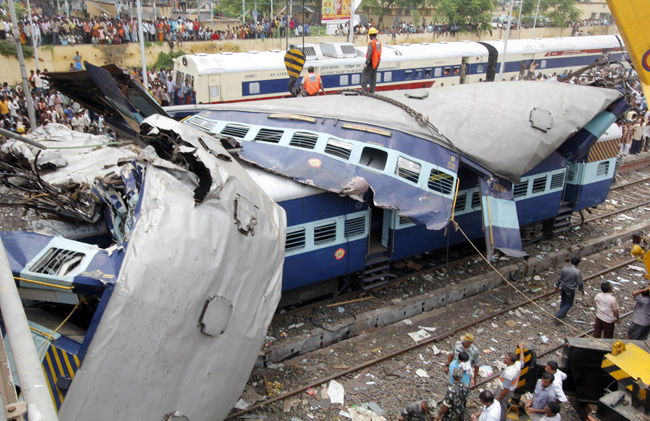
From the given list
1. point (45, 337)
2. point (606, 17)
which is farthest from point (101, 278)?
point (606, 17)

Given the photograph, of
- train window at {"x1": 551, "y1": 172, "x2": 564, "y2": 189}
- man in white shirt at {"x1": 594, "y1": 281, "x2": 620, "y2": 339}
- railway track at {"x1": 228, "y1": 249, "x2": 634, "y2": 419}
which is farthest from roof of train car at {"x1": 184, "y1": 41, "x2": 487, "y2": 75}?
man in white shirt at {"x1": 594, "y1": 281, "x2": 620, "y2": 339}

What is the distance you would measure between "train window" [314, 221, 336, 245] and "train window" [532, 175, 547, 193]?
5592 millimetres

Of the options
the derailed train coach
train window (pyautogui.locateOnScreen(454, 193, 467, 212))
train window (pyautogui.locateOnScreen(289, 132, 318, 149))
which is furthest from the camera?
train window (pyautogui.locateOnScreen(454, 193, 467, 212))

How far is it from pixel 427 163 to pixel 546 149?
9.42 ft

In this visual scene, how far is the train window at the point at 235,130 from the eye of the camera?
10.3 metres

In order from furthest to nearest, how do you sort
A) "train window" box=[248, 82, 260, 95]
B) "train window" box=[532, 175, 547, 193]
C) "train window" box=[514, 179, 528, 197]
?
"train window" box=[248, 82, 260, 95]
"train window" box=[532, 175, 547, 193]
"train window" box=[514, 179, 528, 197]

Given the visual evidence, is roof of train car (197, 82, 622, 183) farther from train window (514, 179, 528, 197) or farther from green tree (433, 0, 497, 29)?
green tree (433, 0, 497, 29)

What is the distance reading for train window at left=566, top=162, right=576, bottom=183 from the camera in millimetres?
13422

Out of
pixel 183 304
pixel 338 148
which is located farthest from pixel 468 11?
pixel 183 304

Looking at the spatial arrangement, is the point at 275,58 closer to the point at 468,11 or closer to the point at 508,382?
the point at 508,382

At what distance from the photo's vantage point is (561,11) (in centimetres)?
5550

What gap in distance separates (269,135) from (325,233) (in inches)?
90.0

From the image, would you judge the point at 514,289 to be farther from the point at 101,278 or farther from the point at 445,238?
the point at 101,278

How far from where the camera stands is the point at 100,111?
11.0 m
